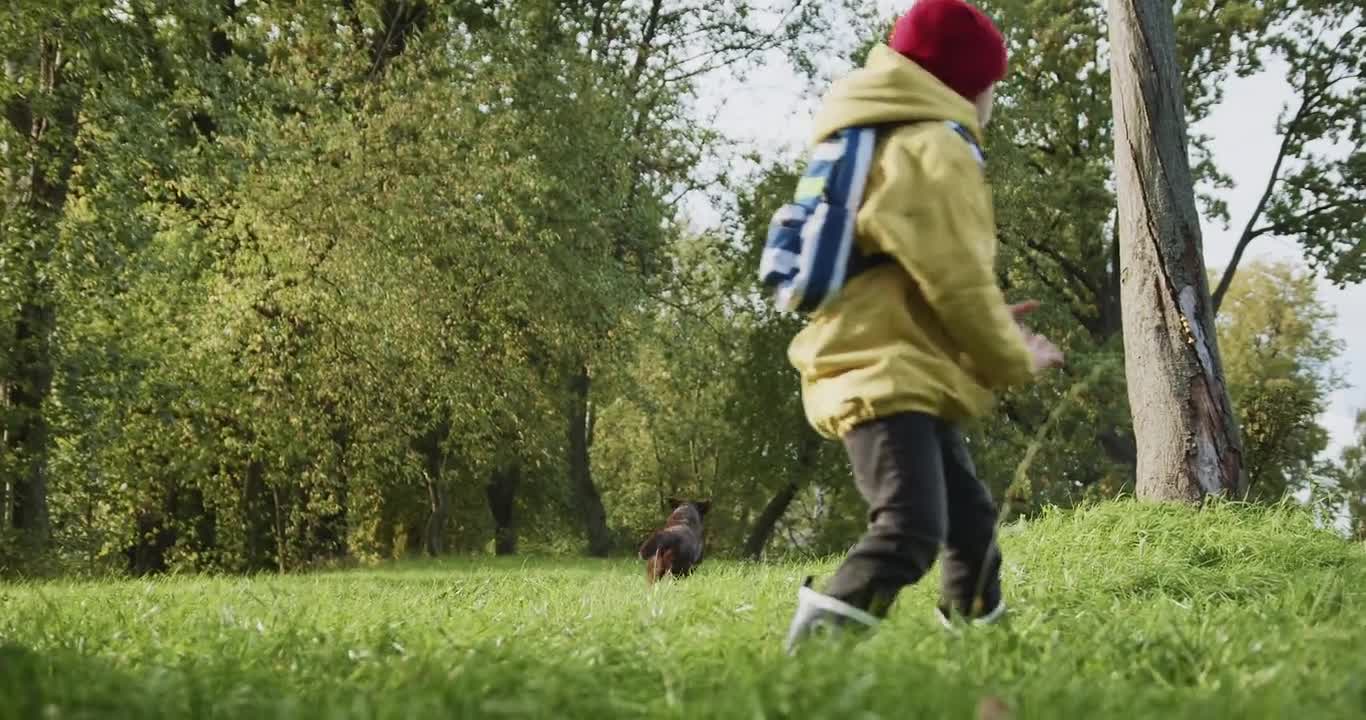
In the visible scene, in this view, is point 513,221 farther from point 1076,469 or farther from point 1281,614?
point 1281,614

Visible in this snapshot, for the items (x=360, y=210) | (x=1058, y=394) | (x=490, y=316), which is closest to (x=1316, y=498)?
(x=360, y=210)

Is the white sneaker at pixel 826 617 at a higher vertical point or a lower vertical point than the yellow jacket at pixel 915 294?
lower

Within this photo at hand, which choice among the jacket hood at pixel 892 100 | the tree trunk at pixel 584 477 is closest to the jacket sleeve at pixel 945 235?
the jacket hood at pixel 892 100

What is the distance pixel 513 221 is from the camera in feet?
57.6

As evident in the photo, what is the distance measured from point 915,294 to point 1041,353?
50 cm

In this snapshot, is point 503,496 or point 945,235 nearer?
point 945,235

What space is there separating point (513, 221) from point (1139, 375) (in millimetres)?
12207

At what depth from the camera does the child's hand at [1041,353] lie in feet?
10.6

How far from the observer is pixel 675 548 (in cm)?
952

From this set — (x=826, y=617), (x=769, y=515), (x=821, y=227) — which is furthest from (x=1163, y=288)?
(x=769, y=515)

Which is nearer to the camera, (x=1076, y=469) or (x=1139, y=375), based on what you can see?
(x=1139, y=375)

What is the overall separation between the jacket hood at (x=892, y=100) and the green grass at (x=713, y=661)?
142 cm

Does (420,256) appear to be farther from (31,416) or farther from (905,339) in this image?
(905,339)

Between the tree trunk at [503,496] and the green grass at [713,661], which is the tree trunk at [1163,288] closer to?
the green grass at [713,661]
